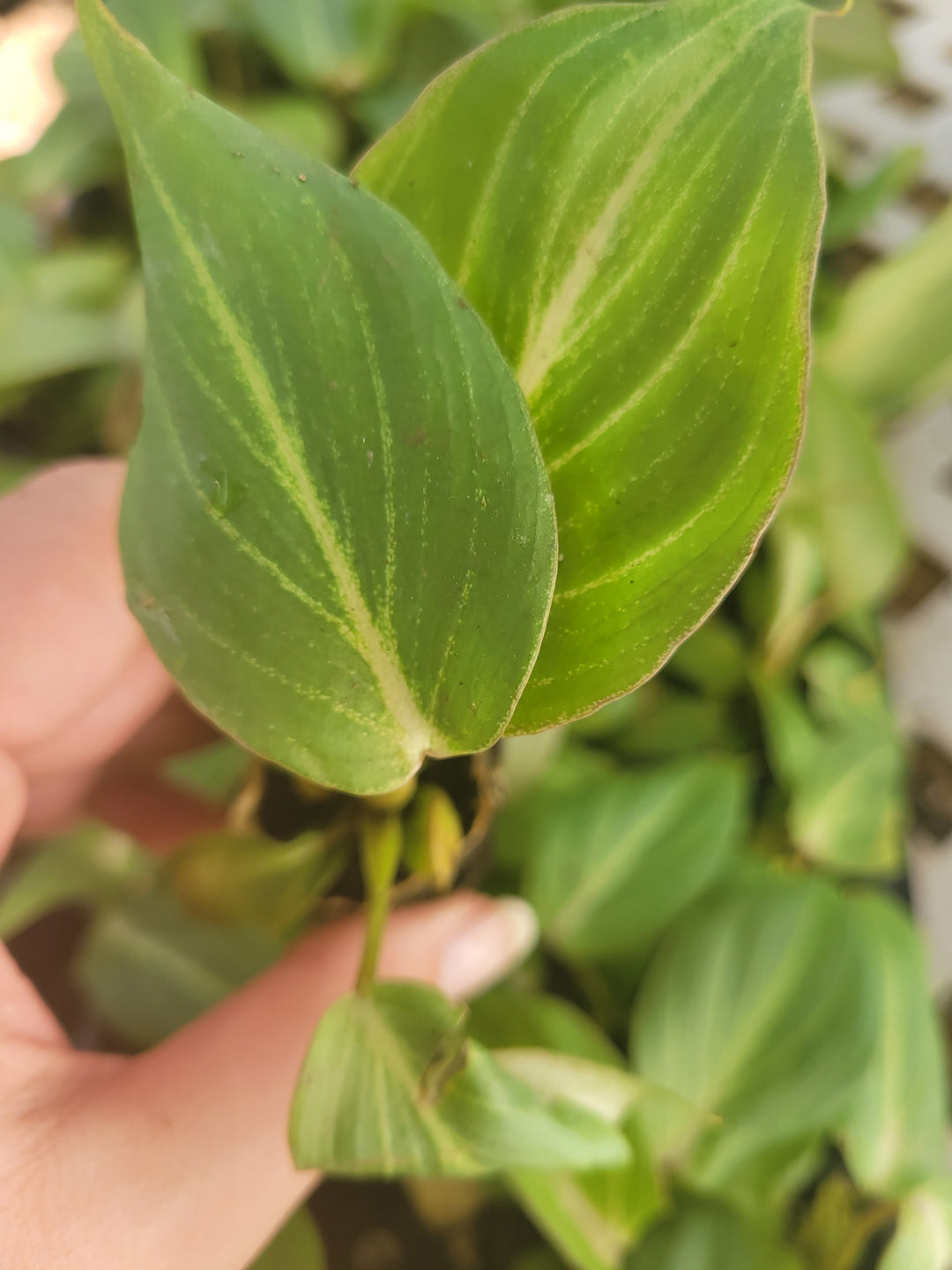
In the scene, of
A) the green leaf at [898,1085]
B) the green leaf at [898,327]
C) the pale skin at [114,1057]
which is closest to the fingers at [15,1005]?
the pale skin at [114,1057]

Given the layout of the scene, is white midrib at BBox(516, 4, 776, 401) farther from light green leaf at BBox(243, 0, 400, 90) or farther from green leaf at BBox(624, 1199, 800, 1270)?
light green leaf at BBox(243, 0, 400, 90)

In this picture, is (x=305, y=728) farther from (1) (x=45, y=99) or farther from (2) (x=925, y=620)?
(1) (x=45, y=99)

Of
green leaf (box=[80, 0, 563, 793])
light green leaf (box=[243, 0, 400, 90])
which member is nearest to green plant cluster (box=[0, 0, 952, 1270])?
green leaf (box=[80, 0, 563, 793])

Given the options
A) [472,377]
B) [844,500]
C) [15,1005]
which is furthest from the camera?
[844,500]

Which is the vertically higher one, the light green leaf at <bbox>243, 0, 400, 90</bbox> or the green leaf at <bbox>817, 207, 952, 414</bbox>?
the light green leaf at <bbox>243, 0, 400, 90</bbox>

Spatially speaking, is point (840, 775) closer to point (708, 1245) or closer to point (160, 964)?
point (708, 1245)

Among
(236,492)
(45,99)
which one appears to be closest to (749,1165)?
(236,492)

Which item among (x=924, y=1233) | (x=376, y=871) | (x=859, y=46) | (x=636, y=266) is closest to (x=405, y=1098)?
A: (x=376, y=871)
